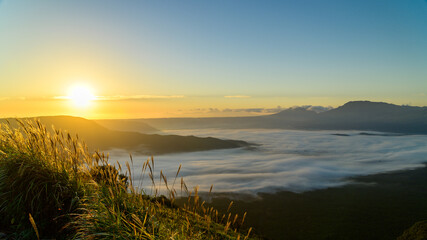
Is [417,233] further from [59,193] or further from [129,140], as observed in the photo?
[129,140]

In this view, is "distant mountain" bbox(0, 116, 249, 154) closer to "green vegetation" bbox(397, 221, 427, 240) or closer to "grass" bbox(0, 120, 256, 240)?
"grass" bbox(0, 120, 256, 240)

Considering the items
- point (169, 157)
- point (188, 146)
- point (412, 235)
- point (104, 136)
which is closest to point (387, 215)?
point (412, 235)

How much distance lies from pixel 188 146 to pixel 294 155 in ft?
253

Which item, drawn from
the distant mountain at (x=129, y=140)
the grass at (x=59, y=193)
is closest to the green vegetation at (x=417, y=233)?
the grass at (x=59, y=193)

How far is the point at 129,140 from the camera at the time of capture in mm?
149125

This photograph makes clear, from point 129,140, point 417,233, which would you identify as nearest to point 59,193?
point 417,233

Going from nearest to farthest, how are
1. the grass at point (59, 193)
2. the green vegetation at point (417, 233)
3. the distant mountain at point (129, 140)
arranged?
the grass at point (59, 193) < the green vegetation at point (417, 233) < the distant mountain at point (129, 140)

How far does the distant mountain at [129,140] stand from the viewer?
448 feet

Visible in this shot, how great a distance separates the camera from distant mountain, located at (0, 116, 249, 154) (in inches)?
5374

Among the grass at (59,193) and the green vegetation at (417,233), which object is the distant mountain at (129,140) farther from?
the green vegetation at (417,233)

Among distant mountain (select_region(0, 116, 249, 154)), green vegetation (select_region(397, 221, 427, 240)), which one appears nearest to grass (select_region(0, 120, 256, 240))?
green vegetation (select_region(397, 221, 427, 240))

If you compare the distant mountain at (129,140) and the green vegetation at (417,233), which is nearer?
the green vegetation at (417,233)

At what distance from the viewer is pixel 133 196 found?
5.50m

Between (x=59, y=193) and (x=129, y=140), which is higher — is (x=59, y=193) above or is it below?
above
